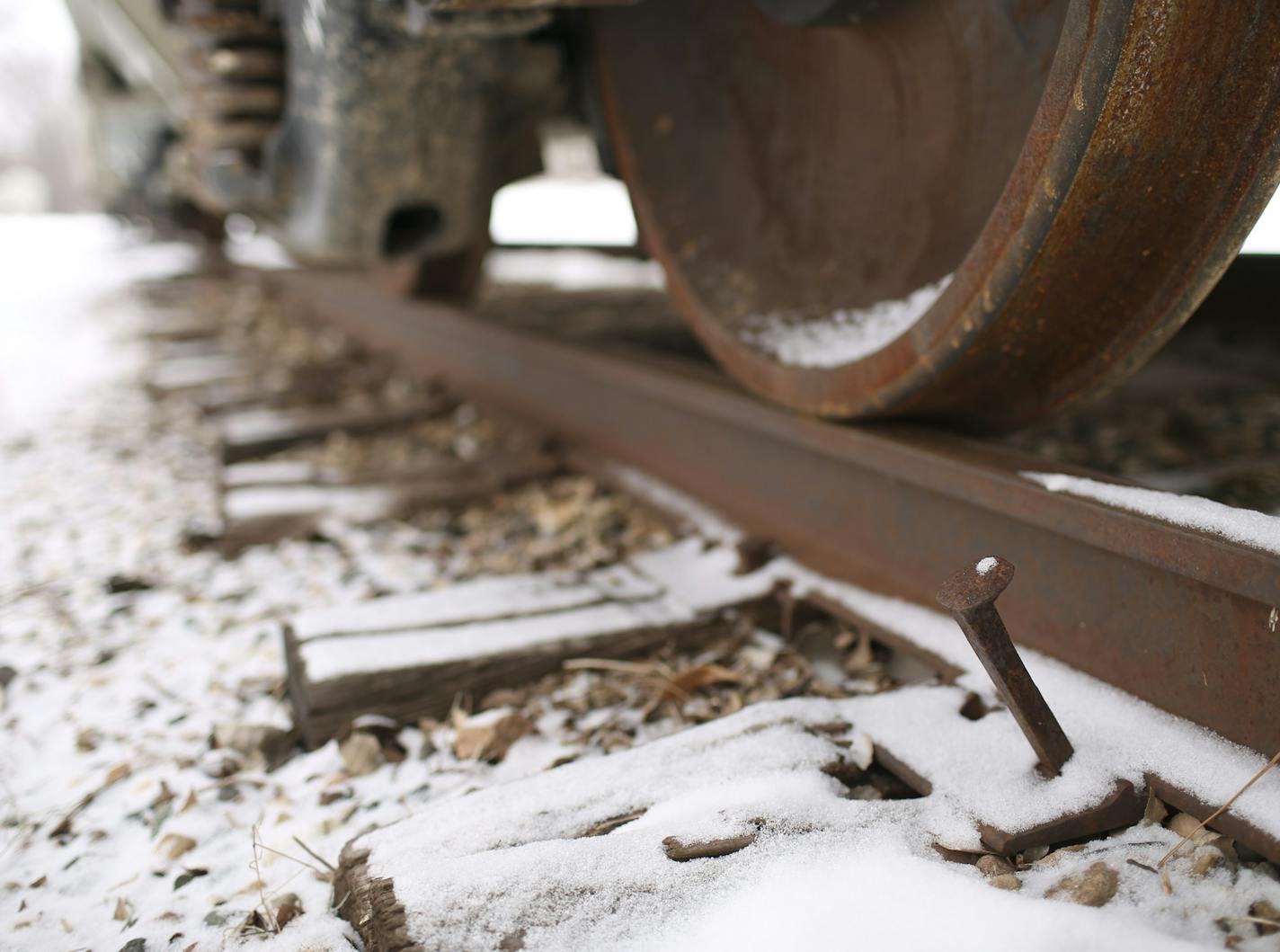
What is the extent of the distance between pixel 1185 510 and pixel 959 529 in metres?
0.43

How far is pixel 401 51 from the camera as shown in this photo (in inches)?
88.6

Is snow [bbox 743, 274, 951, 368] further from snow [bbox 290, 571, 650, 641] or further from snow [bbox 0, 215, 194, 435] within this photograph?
snow [bbox 0, 215, 194, 435]

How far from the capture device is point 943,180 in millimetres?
1973

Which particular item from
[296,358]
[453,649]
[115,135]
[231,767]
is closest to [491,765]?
[453,649]

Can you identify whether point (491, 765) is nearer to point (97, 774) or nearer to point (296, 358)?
point (97, 774)

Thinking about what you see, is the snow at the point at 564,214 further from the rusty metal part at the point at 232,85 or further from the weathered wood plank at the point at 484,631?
the weathered wood plank at the point at 484,631

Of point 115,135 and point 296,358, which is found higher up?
point 115,135

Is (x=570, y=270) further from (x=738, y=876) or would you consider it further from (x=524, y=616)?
(x=738, y=876)

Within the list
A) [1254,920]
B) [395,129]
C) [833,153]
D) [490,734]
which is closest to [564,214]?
[395,129]

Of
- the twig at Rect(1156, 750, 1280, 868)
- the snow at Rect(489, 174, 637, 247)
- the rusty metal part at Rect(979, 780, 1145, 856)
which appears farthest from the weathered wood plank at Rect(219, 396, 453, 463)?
the snow at Rect(489, 174, 637, 247)

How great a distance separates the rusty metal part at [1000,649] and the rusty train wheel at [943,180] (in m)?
0.47

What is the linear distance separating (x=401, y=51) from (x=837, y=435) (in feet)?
4.17

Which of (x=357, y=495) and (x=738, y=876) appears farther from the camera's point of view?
(x=357, y=495)

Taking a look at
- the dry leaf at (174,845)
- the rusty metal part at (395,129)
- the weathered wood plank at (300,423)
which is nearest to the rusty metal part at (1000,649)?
the dry leaf at (174,845)
